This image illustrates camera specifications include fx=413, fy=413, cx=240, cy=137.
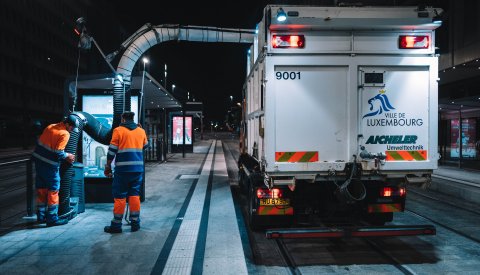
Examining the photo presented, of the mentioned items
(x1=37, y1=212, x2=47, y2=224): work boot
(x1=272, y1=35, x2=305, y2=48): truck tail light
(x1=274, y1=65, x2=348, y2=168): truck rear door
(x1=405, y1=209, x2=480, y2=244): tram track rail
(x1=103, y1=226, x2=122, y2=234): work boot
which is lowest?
(x1=405, y1=209, x2=480, y2=244): tram track rail

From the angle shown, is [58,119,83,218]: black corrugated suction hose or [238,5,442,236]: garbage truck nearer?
[238,5,442,236]: garbage truck

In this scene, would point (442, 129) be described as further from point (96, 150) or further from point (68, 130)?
point (68, 130)

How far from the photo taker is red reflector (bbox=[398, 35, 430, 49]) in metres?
5.61

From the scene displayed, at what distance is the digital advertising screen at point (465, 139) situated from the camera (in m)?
16.4

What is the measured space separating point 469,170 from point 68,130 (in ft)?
48.9

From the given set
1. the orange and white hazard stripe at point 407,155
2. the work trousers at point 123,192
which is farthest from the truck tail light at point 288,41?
the work trousers at point 123,192

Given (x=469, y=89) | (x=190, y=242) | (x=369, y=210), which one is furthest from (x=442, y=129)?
(x=190, y=242)

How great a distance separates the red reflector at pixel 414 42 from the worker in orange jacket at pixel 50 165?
5.48 meters

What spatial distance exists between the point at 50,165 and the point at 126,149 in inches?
54.4

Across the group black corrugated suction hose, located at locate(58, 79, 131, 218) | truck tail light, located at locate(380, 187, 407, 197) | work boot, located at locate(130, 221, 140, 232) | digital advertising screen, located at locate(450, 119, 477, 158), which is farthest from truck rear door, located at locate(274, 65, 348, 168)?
digital advertising screen, located at locate(450, 119, 477, 158)

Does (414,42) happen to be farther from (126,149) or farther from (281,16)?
(126,149)

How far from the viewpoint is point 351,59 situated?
555 cm

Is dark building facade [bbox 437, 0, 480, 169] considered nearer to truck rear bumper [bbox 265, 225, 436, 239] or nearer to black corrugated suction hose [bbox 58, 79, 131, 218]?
truck rear bumper [bbox 265, 225, 436, 239]

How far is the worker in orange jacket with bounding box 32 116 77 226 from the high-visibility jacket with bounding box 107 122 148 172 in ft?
3.26
